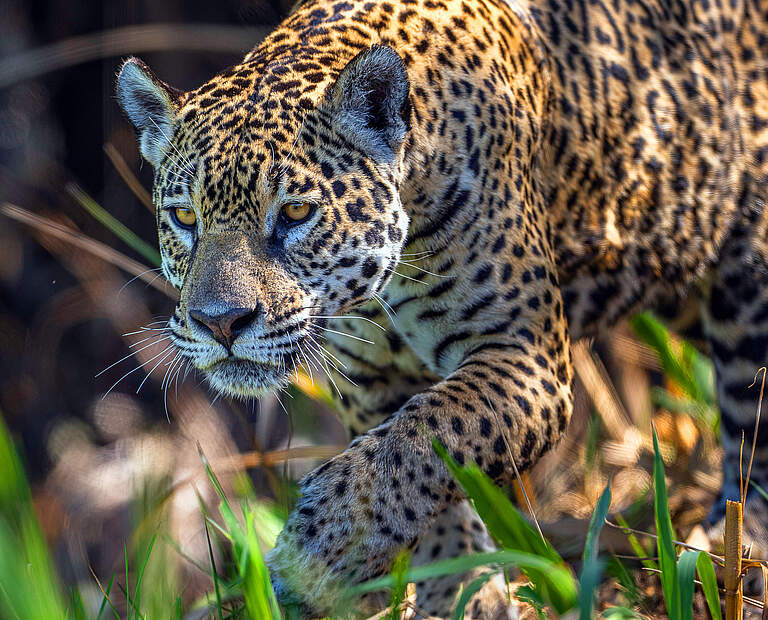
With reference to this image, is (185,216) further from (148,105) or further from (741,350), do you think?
(741,350)

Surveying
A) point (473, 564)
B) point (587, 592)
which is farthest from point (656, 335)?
point (587, 592)

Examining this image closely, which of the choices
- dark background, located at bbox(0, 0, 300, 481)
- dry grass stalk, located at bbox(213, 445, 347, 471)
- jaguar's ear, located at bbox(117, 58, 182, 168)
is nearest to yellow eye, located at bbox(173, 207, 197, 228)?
jaguar's ear, located at bbox(117, 58, 182, 168)

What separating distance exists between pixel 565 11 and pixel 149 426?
5109 millimetres

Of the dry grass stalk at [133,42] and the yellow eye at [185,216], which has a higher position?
the dry grass stalk at [133,42]

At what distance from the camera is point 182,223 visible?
3.70 metres

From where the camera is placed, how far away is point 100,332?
8.68 metres

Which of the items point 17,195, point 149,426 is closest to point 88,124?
point 17,195

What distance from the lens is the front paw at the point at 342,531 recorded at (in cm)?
330

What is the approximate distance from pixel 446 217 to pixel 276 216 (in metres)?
0.71

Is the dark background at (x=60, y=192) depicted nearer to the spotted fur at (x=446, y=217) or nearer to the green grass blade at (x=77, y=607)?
the spotted fur at (x=446, y=217)

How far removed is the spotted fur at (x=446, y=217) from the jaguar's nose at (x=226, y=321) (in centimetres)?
1

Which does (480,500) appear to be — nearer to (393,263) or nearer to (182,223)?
(393,263)

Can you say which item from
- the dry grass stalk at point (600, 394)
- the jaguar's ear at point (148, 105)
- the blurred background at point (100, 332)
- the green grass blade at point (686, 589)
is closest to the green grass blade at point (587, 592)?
the green grass blade at point (686, 589)

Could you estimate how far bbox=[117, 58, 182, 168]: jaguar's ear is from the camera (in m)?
3.86
